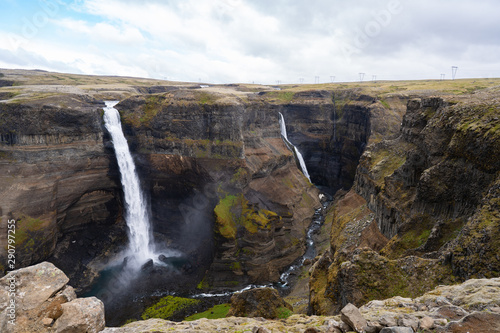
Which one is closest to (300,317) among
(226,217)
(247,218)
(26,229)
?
(226,217)

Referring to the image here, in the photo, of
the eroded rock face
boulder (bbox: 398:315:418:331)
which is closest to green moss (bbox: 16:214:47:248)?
the eroded rock face

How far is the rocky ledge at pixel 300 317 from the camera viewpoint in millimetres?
8328

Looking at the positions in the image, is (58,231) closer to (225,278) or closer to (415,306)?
(225,278)

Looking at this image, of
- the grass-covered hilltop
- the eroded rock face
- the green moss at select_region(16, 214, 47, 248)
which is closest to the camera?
the grass-covered hilltop

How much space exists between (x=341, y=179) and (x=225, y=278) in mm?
47763

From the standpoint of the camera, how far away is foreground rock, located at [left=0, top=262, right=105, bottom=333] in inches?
463

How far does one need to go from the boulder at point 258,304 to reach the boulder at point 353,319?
17.6 m

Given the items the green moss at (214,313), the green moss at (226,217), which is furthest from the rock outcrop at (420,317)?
the green moss at (226,217)

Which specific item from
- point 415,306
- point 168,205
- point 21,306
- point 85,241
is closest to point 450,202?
point 415,306

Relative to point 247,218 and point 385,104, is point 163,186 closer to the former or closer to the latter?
point 247,218

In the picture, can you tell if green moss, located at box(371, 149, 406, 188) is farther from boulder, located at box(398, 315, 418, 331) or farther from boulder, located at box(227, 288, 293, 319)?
boulder, located at box(398, 315, 418, 331)

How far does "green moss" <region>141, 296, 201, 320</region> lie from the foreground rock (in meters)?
25.3

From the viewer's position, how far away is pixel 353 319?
9.34 meters

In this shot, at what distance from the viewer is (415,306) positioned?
1047cm
